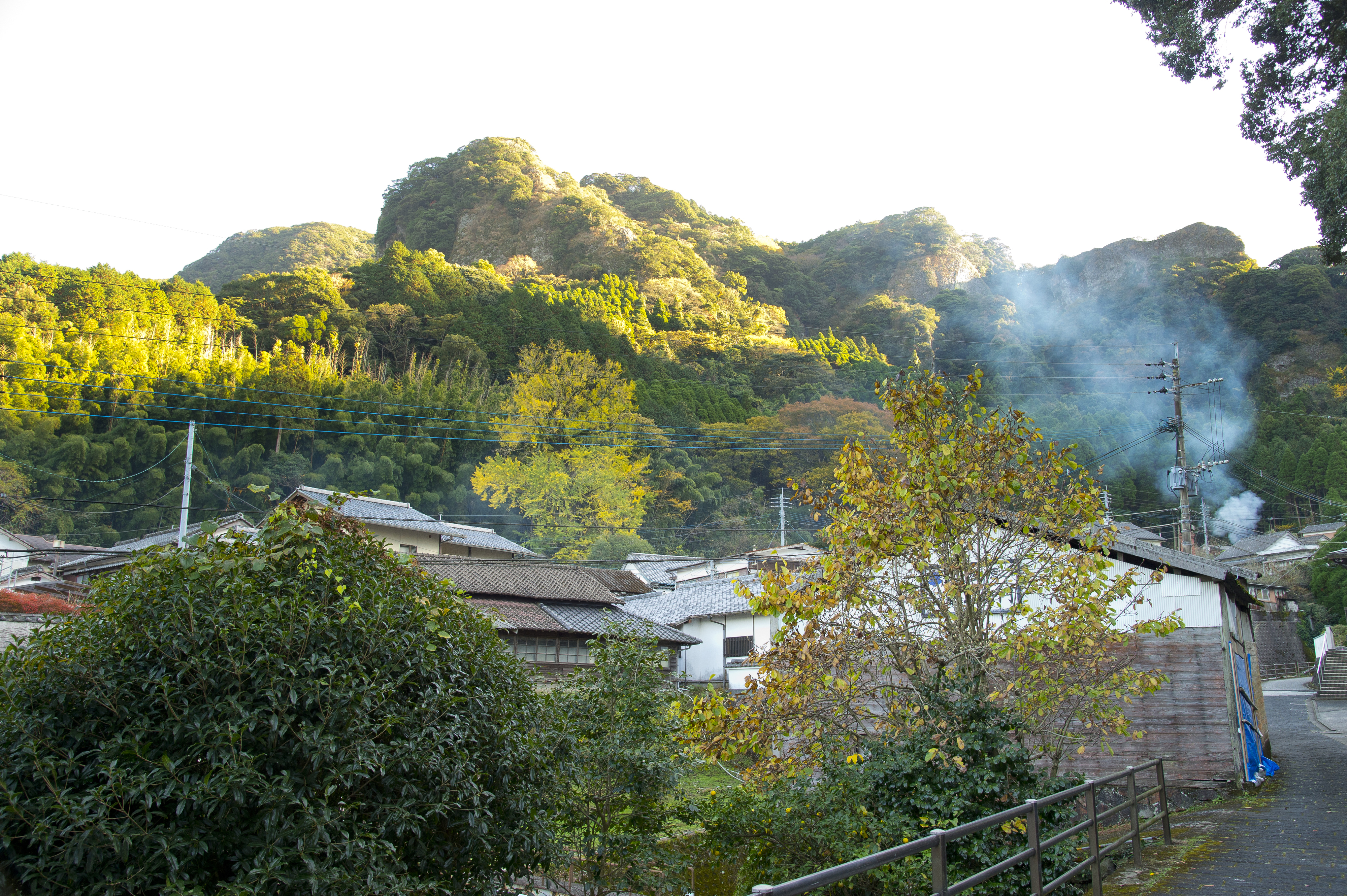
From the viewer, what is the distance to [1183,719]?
41.0 ft

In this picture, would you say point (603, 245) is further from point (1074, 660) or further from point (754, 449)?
point (1074, 660)

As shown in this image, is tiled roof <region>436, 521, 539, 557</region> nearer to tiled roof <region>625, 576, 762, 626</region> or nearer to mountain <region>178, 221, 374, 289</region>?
tiled roof <region>625, 576, 762, 626</region>

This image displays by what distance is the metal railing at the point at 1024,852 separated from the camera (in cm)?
300

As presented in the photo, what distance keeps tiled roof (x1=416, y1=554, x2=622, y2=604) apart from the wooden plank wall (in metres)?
18.0

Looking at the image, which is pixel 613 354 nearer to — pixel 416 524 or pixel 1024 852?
pixel 416 524

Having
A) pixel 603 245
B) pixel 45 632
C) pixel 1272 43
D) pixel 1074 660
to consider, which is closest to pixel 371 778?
pixel 45 632

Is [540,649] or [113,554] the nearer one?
[540,649]

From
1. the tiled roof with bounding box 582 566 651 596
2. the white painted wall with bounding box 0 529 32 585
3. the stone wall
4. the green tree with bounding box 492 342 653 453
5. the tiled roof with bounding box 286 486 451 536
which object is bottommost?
the stone wall

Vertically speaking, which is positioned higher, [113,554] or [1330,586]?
[113,554]

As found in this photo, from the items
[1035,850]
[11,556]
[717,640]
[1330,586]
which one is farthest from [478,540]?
[1330,586]

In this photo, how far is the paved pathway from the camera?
697 cm

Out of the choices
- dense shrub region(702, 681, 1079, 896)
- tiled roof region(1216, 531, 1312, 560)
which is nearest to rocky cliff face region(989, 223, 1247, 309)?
tiled roof region(1216, 531, 1312, 560)

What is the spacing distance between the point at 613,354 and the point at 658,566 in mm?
25457

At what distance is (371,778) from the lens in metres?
4.59
